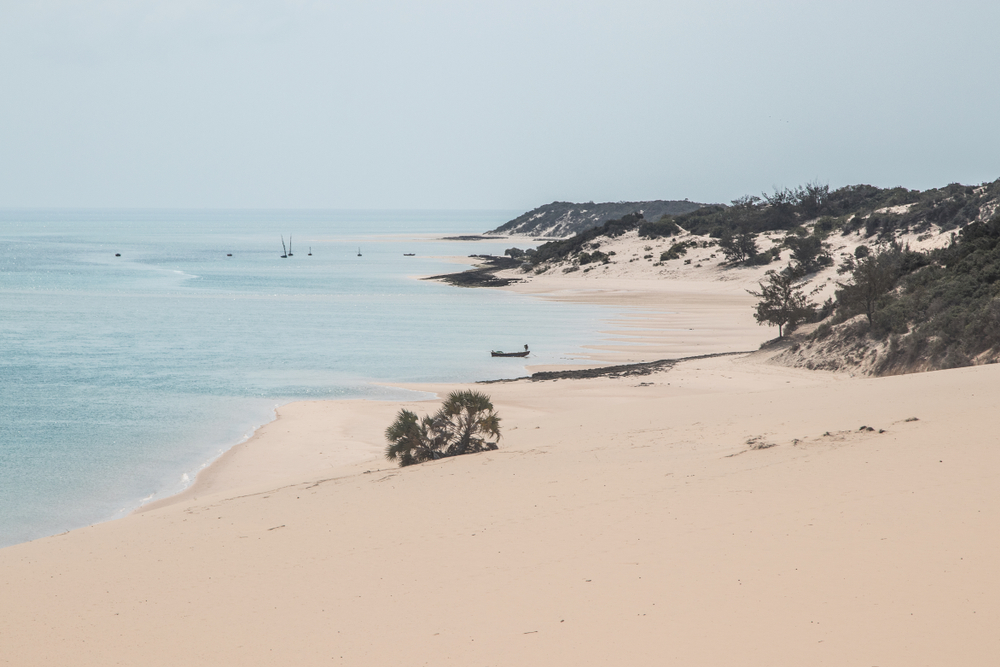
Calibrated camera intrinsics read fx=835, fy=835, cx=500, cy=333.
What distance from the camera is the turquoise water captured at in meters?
17.2

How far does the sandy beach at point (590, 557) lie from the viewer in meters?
6.04

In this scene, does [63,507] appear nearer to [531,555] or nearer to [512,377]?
[531,555]

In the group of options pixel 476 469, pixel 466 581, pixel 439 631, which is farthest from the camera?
pixel 476 469

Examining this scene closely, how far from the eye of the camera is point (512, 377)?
27031mm

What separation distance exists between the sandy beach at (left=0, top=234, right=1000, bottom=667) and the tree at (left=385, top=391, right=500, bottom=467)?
0.49 meters

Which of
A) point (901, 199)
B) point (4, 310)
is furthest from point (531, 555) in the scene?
point (901, 199)

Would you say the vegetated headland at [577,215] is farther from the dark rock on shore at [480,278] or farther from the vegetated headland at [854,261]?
the dark rock on shore at [480,278]

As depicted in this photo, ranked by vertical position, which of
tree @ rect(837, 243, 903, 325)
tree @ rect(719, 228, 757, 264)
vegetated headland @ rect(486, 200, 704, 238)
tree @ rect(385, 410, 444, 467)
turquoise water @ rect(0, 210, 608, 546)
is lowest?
turquoise water @ rect(0, 210, 608, 546)

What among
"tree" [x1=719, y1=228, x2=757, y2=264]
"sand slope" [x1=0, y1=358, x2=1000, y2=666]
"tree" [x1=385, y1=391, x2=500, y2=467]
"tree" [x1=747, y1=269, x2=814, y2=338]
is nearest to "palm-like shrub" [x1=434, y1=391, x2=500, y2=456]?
"tree" [x1=385, y1=391, x2=500, y2=467]

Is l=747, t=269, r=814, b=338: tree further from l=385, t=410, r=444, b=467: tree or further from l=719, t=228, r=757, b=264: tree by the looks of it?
l=719, t=228, r=757, b=264: tree

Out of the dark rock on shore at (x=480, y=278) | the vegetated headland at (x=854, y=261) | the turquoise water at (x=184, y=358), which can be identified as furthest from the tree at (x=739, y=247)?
the turquoise water at (x=184, y=358)

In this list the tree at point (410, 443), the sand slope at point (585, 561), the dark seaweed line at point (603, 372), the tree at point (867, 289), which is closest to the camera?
the sand slope at point (585, 561)

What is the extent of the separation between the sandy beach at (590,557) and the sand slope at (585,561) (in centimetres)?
3

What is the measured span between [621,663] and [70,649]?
15.0 feet
